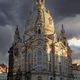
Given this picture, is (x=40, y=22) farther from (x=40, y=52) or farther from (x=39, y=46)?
(x=40, y=52)

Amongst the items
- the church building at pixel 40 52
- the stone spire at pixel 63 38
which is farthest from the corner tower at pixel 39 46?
the stone spire at pixel 63 38

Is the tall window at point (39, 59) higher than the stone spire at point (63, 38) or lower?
lower

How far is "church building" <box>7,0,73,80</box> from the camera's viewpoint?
82625 millimetres

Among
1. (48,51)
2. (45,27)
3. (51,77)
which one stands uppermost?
(45,27)

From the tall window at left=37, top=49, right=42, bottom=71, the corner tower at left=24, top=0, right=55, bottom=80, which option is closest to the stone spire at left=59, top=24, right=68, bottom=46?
the corner tower at left=24, top=0, right=55, bottom=80

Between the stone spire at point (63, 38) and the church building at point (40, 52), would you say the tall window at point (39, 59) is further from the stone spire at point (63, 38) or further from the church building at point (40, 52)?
the stone spire at point (63, 38)

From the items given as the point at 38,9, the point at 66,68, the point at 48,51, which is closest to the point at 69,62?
the point at 66,68

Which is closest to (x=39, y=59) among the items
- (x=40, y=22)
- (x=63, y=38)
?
(x=40, y=22)

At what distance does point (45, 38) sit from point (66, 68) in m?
9.81

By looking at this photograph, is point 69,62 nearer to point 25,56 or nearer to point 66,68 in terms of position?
point 66,68

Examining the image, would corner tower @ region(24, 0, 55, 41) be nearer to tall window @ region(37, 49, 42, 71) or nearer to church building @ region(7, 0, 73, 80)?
church building @ region(7, 0, 73, 80)

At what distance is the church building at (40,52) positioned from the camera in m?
82.6

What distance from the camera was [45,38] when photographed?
83.4 m

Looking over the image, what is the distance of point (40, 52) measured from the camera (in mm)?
83000
